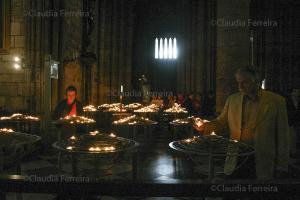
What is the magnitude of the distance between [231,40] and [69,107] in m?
5.63

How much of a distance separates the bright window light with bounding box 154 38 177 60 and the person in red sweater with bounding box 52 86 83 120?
2152 cm

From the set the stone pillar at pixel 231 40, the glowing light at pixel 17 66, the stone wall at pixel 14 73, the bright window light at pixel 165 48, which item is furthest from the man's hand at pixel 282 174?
the bright window light at pixel 165 48

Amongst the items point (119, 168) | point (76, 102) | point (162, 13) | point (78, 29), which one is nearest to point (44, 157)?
point (76, 102)

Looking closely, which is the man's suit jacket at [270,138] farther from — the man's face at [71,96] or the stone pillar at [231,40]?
the stone pillar at [231,40]

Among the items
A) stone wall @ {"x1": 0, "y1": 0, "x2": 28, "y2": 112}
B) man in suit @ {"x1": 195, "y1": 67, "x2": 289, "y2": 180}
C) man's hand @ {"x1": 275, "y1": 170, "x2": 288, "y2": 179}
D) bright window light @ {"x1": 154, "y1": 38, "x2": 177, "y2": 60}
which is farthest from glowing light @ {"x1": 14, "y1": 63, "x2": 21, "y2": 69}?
bright window light @ {"x1": 154, "y1": 38, "x2": 177, "y2": 60}

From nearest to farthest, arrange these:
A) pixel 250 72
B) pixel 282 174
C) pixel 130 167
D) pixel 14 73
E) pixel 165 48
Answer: pixel 282 174 → pixel 250 72 → pixel 130 167 → pixel 14 73 → pixel 165 48

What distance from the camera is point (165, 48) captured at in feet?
96.9

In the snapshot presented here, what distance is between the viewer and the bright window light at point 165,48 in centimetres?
2944

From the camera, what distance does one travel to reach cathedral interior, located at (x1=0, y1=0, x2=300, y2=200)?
250 centimetres

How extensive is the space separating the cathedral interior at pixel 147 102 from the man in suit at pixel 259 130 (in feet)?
0.03

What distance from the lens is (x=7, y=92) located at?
1165 cm

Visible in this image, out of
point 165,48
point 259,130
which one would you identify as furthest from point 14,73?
point 165,48

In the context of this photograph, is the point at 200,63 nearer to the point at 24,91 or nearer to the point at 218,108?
the point at 218,108

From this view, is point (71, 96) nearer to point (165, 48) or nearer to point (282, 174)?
point (282, 174)
